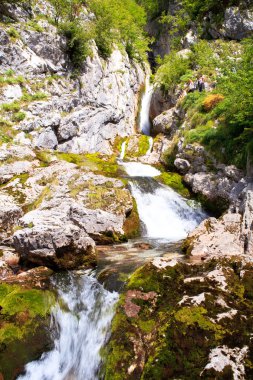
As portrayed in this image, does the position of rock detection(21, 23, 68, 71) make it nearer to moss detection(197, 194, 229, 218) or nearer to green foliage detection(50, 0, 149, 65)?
green foliage detection(50, 0, 149, 65)

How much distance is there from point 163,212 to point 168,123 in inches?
470

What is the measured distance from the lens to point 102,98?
27469mm

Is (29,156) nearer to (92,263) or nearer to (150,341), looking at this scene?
(92,263)

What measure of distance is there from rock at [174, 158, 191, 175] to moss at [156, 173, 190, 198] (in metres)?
0.38

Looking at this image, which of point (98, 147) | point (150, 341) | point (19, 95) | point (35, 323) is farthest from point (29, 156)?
point (150, 341)

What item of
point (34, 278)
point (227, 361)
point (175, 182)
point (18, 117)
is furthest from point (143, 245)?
point (18, 117)

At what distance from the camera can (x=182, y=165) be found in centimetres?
1773

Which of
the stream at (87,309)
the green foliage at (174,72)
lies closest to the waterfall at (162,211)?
the stream at (87,309)

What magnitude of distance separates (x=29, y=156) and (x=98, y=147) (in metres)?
8.74

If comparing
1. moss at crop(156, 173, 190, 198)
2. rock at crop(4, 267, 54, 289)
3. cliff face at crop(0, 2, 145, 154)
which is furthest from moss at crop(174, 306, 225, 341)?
cliff face at crop(0, 2, 145, 154)

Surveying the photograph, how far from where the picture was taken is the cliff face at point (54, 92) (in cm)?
2106

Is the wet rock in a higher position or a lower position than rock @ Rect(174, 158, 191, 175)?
lower

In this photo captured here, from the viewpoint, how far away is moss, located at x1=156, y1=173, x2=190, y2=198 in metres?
16.7

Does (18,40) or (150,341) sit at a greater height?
(18,40)
